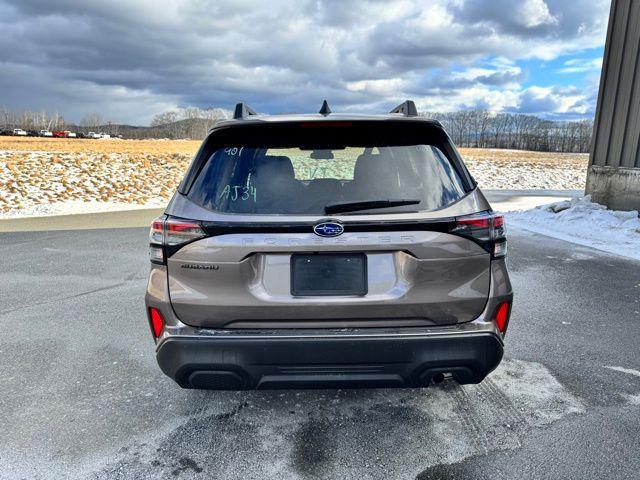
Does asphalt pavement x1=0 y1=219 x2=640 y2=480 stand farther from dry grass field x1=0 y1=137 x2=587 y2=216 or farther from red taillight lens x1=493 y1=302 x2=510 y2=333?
dry grass field x1=0 y1=137 x2=587 y2=216

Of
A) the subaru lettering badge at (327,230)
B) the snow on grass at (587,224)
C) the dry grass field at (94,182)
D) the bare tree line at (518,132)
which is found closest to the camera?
the subaru lettering badge at (327,230)

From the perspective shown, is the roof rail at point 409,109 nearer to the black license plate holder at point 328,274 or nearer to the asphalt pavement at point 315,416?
the black license plate holder at point 328,274

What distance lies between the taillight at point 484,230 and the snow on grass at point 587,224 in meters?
6.09

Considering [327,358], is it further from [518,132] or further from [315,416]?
[518,132]

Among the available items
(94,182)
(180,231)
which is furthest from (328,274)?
(94,182)

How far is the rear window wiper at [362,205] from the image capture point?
223 centimetres

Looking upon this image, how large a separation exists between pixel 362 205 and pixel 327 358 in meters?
0.79

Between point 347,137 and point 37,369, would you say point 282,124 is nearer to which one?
point 347,137

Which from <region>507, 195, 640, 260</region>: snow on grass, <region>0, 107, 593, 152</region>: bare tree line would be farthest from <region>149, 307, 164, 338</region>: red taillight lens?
<region>0, 107, 593, 152</region>: bare tree line

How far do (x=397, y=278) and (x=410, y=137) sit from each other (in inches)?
33.0

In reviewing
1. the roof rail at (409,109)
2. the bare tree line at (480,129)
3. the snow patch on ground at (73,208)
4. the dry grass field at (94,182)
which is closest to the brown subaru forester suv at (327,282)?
the roof rail at (409,109)

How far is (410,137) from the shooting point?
2.51 m

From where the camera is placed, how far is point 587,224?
938 centimetres

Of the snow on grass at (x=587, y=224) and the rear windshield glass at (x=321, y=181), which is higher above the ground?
the rear windshield glass at (x=321, y=181)
